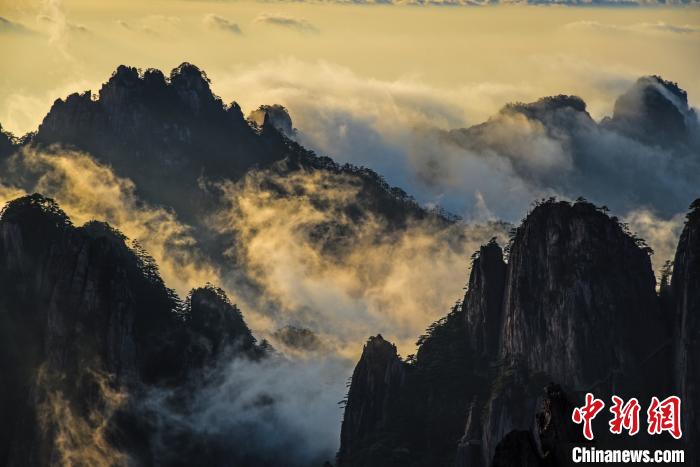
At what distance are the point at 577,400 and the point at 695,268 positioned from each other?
1934 cm

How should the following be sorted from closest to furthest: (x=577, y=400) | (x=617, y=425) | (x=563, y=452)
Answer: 1. (x=563, y=452)
2. (x=617, y=425)
3. (x=577, y=400)

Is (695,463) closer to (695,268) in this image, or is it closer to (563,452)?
(695,268)

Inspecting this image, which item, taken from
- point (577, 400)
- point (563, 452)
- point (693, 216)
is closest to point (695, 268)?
point (693, 216)

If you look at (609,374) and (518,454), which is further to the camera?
(609,374)

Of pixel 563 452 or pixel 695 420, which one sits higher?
pixel 695 420

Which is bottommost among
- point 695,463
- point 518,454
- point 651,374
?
point 518,454

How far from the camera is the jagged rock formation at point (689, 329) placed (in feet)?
618

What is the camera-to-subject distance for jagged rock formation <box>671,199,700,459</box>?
618ft

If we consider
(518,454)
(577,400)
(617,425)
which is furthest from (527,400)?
(518,454)

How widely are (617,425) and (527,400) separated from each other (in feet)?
63.2

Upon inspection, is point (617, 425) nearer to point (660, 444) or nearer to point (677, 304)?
point (660, 444)

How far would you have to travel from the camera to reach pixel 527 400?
653ft

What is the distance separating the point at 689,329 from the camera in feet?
630

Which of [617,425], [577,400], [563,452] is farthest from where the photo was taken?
[577,400]
